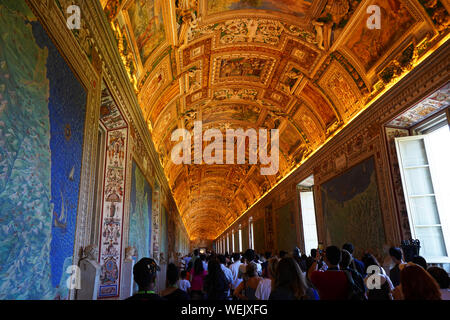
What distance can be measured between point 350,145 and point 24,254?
1046cm

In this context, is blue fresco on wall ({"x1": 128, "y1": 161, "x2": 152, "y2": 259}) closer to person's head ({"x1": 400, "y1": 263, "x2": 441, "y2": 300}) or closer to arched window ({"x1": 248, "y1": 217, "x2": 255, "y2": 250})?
person's head ({"x1": 400, "y1": 263, "x2": 441, "y2": 300})

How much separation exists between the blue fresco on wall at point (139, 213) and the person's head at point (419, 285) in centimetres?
787

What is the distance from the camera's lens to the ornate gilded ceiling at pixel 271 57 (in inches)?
328

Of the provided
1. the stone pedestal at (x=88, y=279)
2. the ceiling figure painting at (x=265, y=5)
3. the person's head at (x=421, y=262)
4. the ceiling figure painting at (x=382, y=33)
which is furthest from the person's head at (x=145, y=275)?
the ceiling figure painting at (x=265, y=5)

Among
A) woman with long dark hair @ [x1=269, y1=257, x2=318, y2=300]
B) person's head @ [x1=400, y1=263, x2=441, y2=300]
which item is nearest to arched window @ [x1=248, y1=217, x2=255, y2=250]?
woman with long dark hair @ [x1=269, y1=257, x2=318, y2=300]

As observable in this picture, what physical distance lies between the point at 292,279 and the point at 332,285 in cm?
73

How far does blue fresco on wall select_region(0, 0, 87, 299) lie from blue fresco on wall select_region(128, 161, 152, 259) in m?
4.96

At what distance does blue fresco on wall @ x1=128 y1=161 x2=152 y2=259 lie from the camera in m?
9.78

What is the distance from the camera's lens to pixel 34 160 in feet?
11.9

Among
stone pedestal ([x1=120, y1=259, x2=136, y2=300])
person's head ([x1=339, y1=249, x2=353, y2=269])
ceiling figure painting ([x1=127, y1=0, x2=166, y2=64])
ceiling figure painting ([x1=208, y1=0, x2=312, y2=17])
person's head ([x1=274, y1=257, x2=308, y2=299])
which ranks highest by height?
ceiling figure painting ([x1=208, y1=0, x2=312, y2=17])

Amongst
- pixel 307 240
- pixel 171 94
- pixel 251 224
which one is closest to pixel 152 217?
pixel 171 94

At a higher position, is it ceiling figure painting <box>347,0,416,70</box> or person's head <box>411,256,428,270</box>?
ceiling figure painting <box>347,0,416,70</box>

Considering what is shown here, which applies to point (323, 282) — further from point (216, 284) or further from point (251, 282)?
point (216, 284)
